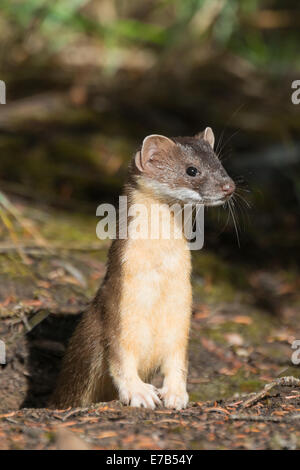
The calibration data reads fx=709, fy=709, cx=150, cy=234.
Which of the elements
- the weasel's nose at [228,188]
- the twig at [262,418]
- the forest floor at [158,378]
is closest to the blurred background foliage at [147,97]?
the forest floor at [158,378]

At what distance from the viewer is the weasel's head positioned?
3.62 metres

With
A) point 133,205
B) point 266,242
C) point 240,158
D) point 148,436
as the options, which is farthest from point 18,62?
point 148,436

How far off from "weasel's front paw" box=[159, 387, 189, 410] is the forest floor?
7cm

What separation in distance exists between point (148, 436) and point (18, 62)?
7552mm

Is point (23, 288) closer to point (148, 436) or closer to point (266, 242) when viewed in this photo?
point (148, 436)

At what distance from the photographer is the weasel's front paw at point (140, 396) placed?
341 cm

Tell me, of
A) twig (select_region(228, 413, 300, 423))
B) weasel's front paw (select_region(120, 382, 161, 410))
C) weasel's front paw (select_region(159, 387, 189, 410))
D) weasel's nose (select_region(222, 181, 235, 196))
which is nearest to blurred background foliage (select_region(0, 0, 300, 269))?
weasel's nose (select_region(222, 181, 235, 196))

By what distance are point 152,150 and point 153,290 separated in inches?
30.2

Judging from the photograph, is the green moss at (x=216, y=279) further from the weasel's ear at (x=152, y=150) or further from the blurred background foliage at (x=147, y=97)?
the weasel's ear at (x=152, y=150)

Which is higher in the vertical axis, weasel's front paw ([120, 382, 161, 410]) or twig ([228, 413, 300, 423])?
weasel's front paw ([120, 382, 161, 410])

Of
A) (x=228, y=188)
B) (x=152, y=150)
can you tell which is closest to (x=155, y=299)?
(x=228, y=188)

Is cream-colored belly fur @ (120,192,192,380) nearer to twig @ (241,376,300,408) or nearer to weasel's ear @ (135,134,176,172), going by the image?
weasel's ear @ (135,134,176,172)

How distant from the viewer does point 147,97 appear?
952 centimetres

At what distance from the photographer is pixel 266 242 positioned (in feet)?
23.7
